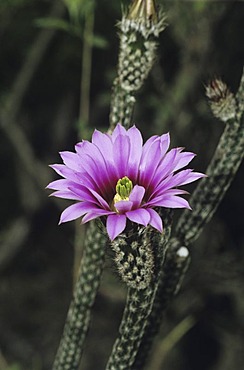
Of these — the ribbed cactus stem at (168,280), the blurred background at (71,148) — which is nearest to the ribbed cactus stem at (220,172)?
the ribbed cactus stem at (168,280)

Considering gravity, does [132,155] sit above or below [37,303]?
above

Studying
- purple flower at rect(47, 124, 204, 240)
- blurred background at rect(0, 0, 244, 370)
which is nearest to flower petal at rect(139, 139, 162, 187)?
purple flower at rect(47, 124, 204, 240)

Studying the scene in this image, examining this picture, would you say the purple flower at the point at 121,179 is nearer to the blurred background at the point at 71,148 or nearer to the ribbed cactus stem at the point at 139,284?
the ribbed cactus stem at the point at 139,284

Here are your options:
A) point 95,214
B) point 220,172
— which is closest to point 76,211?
point 95,214

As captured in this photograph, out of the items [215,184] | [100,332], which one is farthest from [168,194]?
[100,332]

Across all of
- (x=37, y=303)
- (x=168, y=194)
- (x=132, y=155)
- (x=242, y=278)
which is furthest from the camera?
(x=37, y=303)

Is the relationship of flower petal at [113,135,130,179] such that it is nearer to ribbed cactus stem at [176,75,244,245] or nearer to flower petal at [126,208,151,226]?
flower petal at [126,208,151,226]

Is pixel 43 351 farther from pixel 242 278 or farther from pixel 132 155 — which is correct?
pixel 132 155

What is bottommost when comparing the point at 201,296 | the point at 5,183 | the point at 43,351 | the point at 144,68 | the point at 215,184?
the point at 43,351

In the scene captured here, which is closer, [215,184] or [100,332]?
[215,184]

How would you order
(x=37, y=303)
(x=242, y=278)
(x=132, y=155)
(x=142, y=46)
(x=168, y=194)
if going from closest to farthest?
(x=168, y=194)
(x=132, y=155)
(x=142, y=46)
(x=242, y=278)
(x=37, y=303)
